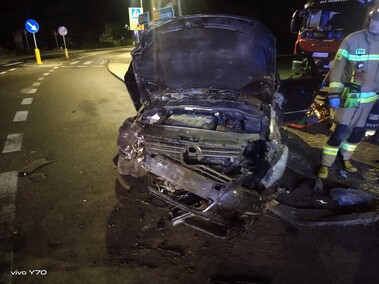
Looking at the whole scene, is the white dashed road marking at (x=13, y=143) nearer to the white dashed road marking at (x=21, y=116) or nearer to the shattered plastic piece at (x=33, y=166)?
the shattered plastic piece at (x=33, y=166)

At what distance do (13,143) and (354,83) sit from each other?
212 inches

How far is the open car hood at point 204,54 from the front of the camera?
3.74 metres

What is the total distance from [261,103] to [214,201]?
148 centimetres

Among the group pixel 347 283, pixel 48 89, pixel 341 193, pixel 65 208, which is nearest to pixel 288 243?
pixel 347 283

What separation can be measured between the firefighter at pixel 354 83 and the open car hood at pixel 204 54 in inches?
32.3

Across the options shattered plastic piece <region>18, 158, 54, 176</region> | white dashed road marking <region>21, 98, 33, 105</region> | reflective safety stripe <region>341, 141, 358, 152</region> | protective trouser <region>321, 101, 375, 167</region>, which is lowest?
shattered plastic piece <region>18, 158, 54, 176</region>

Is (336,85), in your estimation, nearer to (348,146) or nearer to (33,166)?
(348,146)

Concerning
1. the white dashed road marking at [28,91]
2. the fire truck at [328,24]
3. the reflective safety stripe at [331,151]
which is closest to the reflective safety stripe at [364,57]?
the reflective safety stripe at [331,151]

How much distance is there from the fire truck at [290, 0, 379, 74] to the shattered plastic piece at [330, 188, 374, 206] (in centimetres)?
499

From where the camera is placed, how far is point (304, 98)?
499 cm

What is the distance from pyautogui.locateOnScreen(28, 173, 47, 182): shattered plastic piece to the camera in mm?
4141

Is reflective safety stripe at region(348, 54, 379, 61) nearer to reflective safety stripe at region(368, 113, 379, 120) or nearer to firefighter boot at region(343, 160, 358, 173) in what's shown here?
reflective safety stripe at region(368, 113, 379, 120)

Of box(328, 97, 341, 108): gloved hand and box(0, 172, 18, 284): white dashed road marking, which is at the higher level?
box(328, 97, 341, 108): gloved hand

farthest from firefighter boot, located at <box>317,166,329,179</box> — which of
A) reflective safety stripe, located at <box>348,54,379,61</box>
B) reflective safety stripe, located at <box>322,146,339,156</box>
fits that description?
reflective safety stripe, located at <box>348,54,379,61</box>
